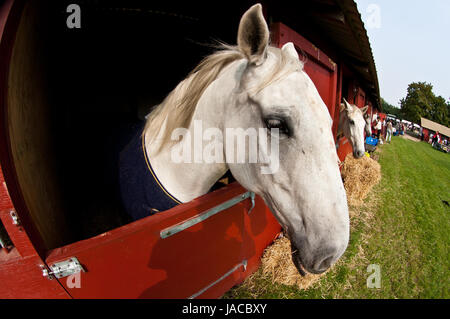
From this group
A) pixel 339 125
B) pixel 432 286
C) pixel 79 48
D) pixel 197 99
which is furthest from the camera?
pixel 339 125

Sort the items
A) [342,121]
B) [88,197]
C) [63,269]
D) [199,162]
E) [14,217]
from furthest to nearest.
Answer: [342,121] → [88,197] → [199,162] → [63,269] → [14,217]

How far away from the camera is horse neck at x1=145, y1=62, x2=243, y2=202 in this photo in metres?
1.06

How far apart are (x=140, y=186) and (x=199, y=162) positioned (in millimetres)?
485

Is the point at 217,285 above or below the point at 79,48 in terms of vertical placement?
below

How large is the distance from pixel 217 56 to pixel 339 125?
4860mm

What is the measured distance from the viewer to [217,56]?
118 cm

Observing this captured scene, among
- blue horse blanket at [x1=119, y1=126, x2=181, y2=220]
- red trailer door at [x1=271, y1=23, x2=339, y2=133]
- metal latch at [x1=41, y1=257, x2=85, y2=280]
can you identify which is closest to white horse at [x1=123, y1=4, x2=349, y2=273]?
blue horse blanket at [x1=119, y1=126, x2=181, y2=220]

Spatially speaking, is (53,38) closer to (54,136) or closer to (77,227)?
(54,136)

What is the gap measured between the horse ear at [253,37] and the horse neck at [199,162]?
0.53 feet

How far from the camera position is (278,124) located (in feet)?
2.81

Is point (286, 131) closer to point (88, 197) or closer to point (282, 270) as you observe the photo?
point (88, 197)

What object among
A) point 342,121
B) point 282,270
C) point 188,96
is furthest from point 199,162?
point 342,121

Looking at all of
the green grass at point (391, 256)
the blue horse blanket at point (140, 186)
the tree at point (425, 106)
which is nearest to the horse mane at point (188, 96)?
the blue horse blanket at point (140, 186)
